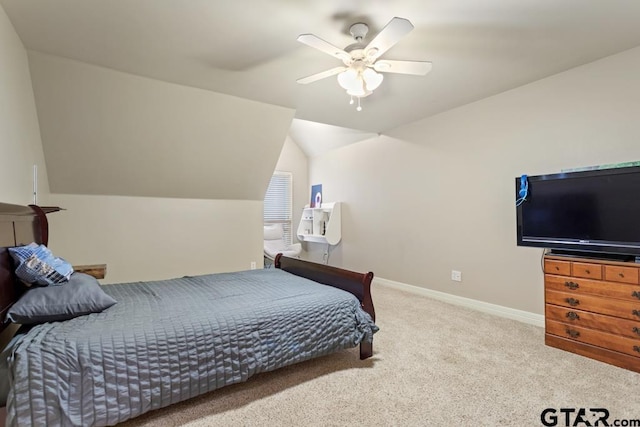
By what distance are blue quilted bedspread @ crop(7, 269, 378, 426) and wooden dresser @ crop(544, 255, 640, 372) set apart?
154 centimetres

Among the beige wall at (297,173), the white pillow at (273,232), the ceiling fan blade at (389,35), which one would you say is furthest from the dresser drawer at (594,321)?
the beige wall at (297,173)

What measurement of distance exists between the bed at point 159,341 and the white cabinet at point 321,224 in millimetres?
2910

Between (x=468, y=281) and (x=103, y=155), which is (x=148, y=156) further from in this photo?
(x=468, y=281)

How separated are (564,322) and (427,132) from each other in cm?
258

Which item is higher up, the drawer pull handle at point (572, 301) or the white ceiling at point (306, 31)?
the white ceiling at point (306, 31)

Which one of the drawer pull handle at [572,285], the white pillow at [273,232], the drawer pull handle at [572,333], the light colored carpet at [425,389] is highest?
the white pillow at [273,232]

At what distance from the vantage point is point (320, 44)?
1940 millimetres

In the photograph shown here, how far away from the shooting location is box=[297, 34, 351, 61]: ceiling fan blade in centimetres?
185

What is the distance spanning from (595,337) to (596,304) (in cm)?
24

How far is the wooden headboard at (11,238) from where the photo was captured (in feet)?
5.31

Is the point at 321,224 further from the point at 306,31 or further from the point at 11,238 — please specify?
the point at 11,238

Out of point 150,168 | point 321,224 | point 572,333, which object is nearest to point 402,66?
point 572,333

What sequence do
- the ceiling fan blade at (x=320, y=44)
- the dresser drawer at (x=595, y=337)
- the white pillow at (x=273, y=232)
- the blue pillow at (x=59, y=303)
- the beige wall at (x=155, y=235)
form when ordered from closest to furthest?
the blue pillow at (x=59, y=303), the ceiling fan blade at (x=320, y=44), the dresser drawer at (x=595, y=337), the beige wall at (x=155, y=235), the white pillow at (x=273, y=232)

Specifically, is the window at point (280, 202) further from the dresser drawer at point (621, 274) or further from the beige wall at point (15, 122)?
the dresser drawer at point (621, 274)
